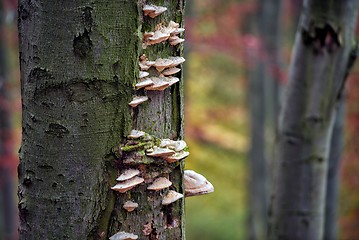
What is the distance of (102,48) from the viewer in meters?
1.37

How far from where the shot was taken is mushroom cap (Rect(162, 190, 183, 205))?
1476 mm

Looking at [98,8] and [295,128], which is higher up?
[98,8]

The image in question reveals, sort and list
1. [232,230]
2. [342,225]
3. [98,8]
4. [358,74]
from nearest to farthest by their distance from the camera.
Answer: [98,8] → [358,74] → [342,225] → [232,230]

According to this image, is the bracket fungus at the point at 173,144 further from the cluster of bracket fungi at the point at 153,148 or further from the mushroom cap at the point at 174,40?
the mushroom cap at the point at 174,40

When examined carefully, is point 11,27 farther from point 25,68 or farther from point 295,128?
point 25,68

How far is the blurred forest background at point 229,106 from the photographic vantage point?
8641 millimetres

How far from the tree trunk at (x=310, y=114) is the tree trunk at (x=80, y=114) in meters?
1.49

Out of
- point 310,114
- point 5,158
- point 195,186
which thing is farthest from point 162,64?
point 5,158

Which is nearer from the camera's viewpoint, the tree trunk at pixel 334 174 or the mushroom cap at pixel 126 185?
the mushroom cap at pixel 126 185

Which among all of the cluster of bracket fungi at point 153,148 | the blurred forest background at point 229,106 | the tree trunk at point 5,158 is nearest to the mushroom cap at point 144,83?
the cluster of bracket fungi at point 153,148

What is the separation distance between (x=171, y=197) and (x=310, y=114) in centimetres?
156

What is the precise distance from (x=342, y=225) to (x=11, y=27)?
786cm

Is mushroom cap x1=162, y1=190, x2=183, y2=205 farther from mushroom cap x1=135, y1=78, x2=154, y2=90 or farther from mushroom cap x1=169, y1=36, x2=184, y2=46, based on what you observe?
mushroom cap x1=169, y1=36, x2=184, y2=46

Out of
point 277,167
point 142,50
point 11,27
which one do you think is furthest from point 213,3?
point 142,50
